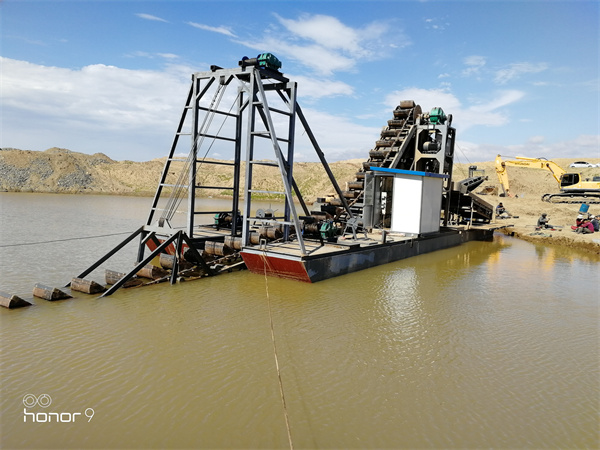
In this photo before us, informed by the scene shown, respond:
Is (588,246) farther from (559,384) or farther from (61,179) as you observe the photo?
(61,179)

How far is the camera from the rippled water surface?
5316 mm

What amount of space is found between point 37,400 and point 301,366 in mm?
3775

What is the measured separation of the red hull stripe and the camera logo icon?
23.2 ft

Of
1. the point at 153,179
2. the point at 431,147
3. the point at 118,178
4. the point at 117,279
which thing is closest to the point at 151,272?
the point at 117,279

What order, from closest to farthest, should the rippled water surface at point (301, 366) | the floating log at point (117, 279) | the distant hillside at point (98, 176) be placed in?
the rippled water surface at point (301, 366), the floating log at point (117, 279), the distant hillside at point (98, 176)

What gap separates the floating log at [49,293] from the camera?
9.71 meters

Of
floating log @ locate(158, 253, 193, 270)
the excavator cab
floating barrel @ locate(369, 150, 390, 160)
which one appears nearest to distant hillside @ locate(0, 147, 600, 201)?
the excavator cab

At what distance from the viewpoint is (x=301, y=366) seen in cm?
702

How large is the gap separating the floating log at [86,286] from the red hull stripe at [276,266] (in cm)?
413

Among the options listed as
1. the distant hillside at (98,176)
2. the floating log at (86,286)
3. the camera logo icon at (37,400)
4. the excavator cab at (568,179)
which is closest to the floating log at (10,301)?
the floating log at (86,286)

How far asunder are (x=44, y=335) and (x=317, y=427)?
549 cm

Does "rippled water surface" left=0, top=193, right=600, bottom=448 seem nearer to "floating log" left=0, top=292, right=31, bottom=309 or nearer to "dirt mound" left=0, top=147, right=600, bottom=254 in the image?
"floating log" left=0, top=292, right=31, bottom=309

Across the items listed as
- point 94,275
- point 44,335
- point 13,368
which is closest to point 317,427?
point 13,368

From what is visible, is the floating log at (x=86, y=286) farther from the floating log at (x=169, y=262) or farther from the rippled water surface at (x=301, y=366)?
the floating log at (x=169, y=262)
